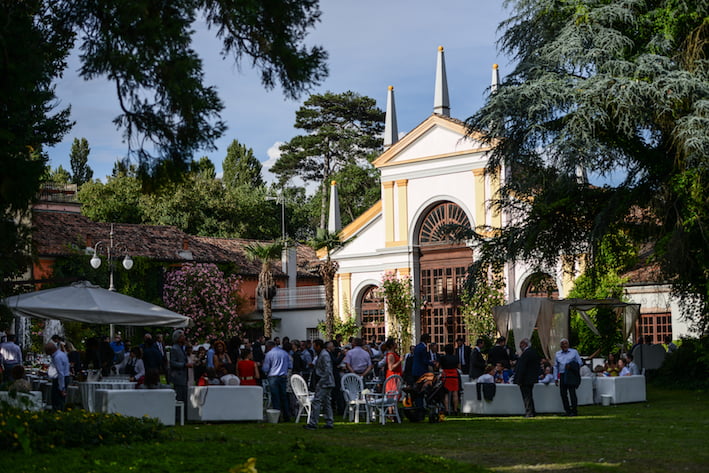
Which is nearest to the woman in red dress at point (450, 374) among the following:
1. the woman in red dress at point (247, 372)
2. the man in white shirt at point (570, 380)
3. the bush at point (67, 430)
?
the man in white shirt at point (570, 380)

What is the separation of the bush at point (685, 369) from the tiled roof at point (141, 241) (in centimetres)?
2444

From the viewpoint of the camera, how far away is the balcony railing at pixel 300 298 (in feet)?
150

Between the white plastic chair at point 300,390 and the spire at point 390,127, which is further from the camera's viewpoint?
the spire at point 390,127

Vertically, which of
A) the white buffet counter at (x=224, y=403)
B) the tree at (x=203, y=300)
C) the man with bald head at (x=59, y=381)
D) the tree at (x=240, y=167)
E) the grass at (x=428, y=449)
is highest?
the tree at (x=240, y=167)

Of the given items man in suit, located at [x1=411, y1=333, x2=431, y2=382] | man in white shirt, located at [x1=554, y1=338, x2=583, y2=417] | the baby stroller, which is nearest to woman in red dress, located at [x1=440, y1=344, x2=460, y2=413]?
man in suit, located at [x1=411, y1=333, x2=431, y2=382]

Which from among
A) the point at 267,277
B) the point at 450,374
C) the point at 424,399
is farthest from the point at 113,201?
the point at 424,399

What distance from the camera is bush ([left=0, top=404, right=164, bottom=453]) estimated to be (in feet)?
32.7

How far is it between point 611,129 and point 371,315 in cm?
2104

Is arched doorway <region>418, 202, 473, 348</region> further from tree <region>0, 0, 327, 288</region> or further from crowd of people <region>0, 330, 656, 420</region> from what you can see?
tree <region>0, 0, 327, 288</region>

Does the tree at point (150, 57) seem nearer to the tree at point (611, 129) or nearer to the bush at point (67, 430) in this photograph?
the bush at point (67, 430)

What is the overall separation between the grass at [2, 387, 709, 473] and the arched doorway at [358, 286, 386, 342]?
79.5 feet

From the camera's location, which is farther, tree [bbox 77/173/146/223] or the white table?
tree [bbox 77/173/146/223]

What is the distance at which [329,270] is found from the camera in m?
40.3

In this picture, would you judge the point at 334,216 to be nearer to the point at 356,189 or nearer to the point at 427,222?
the point at 427,222
